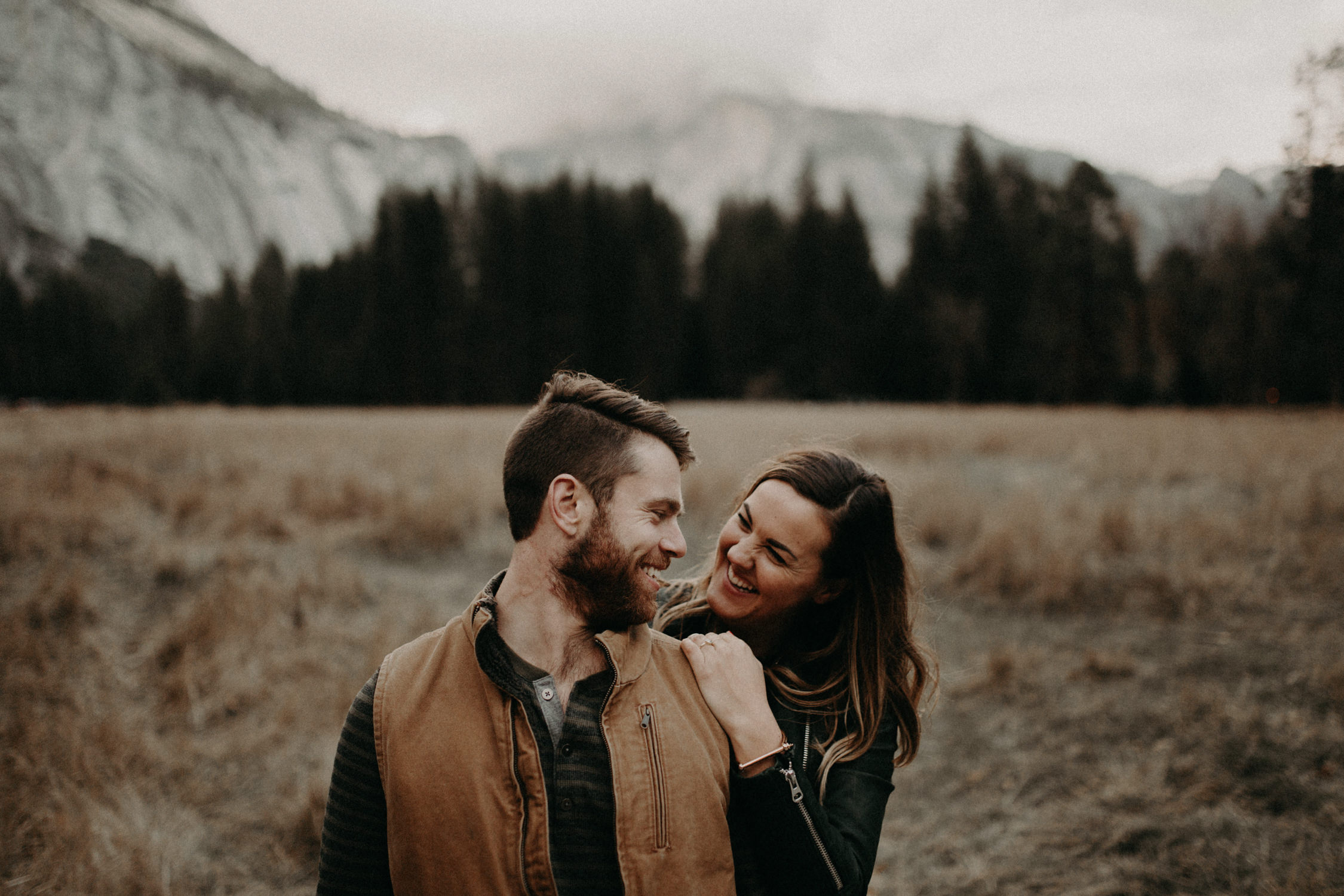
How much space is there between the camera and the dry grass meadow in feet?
11.1

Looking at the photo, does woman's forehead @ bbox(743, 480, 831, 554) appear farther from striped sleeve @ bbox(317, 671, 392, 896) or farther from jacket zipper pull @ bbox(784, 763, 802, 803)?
striped sleeve @ bbox(317, 671, 392, 896)

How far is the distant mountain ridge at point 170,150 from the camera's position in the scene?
593 inches

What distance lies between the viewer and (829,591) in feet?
6.98

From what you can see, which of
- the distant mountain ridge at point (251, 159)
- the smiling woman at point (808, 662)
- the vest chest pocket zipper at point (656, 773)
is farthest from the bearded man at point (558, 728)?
the distant mountain ridge at point (251, 159)

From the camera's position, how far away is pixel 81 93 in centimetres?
2281

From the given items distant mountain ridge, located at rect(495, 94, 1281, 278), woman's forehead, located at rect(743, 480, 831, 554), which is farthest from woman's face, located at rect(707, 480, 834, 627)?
distant mountain ridge, located at rect(495, 94, 1281, 278)

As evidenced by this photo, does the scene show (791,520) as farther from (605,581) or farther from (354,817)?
(354,817)

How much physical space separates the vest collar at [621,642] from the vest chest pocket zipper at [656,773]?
0.08 m

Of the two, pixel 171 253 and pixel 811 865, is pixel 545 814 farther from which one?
pixel 171 253

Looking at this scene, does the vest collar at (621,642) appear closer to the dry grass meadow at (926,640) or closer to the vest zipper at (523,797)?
the vest zipper at (523,797)

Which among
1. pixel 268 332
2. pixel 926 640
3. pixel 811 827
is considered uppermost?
pixel 268 332

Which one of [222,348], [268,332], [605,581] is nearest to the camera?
[605,581]

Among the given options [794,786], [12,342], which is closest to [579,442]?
[794,786]

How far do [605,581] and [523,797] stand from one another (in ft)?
1.58
